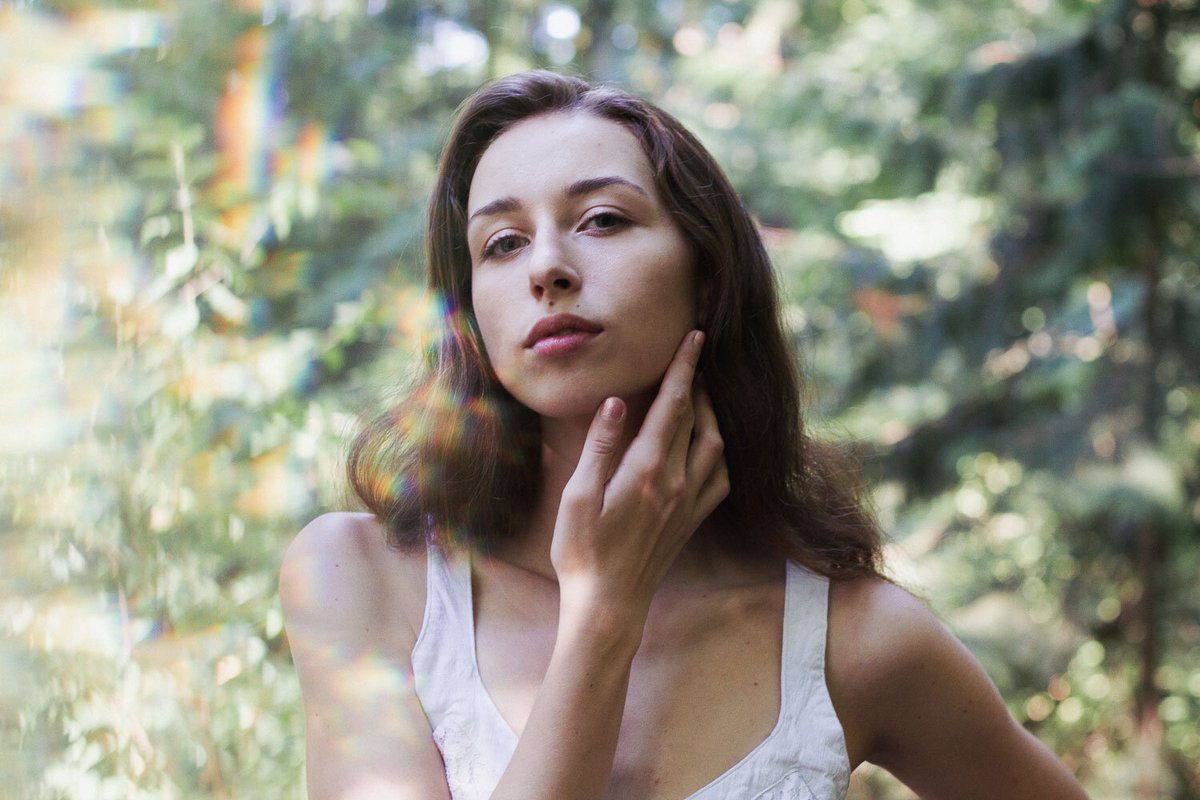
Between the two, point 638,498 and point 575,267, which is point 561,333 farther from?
point 638,498

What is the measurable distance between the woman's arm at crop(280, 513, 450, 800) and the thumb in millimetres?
316

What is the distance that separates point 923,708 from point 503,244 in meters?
0.89

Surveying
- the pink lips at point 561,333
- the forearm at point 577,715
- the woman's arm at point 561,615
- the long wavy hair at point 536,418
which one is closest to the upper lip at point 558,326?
the pink lips at point 561,333

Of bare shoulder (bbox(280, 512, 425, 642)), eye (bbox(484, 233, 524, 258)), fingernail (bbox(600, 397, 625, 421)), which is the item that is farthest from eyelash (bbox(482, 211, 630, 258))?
bare shoulder (bbox(280, 512, 425, 642))

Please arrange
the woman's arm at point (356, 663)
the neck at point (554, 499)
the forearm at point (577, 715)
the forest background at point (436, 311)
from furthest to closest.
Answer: the forest background at point (436, 311), the neck at point (554, 499), the woman's arm at point (356, 663), the forearm at point (577, 715)

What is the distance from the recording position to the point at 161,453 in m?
2.19

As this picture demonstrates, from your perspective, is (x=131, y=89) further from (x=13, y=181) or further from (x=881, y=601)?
(x=881, y=601)

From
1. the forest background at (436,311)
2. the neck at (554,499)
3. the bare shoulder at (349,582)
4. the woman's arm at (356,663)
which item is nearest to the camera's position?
the woman's arm at (356,663)

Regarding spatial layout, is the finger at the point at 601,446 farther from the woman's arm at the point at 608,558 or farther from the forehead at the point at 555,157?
the forehead at the point at 555,157

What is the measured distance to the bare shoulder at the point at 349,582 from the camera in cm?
148

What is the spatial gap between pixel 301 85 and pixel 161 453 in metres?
3.66

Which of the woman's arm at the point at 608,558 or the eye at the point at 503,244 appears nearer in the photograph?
the woman's arm at the point at 608,558

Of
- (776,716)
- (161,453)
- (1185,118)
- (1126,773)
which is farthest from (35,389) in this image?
(1126,773)

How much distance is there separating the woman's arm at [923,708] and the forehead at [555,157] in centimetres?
69
